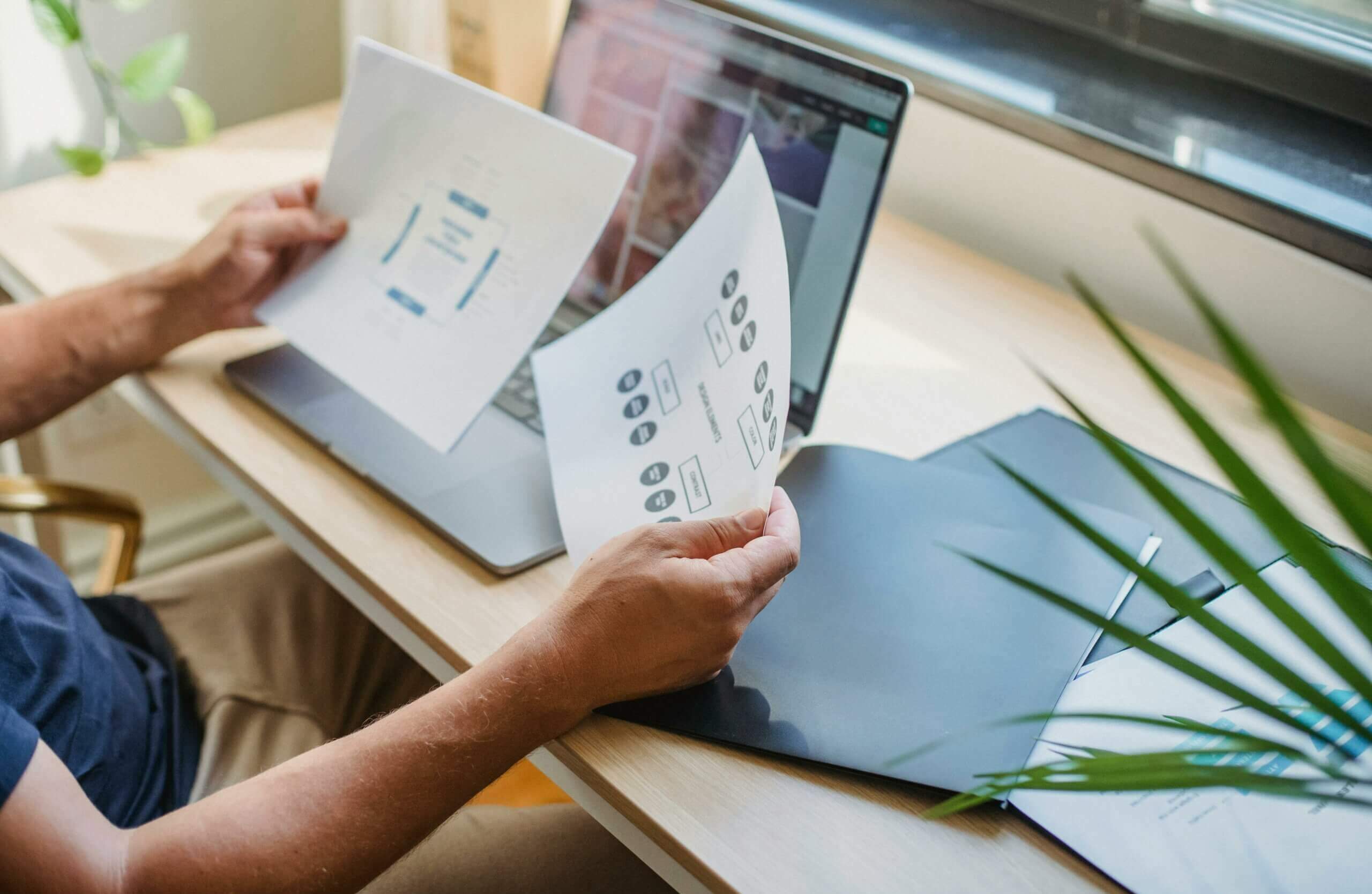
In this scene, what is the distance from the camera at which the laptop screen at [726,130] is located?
0.90 metres

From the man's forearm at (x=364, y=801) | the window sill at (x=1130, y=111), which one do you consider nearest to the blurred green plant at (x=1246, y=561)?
the man's forearm at (x=364, y=801)

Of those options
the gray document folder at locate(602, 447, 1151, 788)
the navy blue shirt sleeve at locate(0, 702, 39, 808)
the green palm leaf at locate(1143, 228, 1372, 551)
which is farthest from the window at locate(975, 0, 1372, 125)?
the navy blue shirt sleeve at locate(0, 702, 39, 808)

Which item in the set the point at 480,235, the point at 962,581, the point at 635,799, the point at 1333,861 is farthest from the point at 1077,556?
the point at 480,235

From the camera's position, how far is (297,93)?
174 cm

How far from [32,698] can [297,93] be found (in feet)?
3.94

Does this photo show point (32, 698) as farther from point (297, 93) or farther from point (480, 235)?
point (297, 93)

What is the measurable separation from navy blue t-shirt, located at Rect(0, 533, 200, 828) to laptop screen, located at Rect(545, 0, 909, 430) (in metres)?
0.52

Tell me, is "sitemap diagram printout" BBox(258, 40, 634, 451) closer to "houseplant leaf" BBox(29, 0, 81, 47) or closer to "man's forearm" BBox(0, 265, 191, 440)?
"man's forearm" BBox(0, 265, 191, 440)

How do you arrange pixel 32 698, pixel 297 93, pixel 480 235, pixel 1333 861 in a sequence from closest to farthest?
pixel 1333 861 < pixel 32 698 < pixel 480 235 < pixel 297 93

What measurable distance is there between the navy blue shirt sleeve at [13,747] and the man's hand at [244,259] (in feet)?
1.53

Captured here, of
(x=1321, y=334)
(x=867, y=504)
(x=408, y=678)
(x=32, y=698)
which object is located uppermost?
(x=1321, y=334)

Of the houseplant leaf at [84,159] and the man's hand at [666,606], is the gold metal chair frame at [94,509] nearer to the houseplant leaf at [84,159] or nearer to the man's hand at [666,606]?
the houseplant leaf at [84,159]

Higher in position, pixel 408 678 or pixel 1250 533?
pixel 1250 533

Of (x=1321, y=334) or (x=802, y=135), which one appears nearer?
(x=802, y=135)
